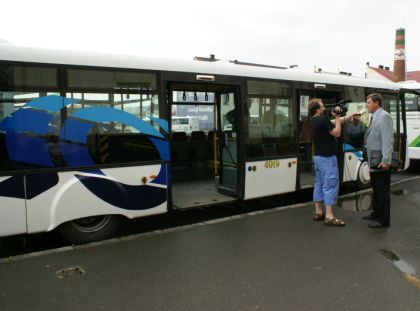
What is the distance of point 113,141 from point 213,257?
1933 mm

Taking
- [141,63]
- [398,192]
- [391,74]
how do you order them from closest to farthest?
[141,63] < [398,192] < [391,74]

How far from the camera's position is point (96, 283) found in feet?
13.4

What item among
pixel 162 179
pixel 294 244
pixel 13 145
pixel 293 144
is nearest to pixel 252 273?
pixel 294 244

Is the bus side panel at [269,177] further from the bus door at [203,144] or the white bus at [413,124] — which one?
the white bus at [413,124]

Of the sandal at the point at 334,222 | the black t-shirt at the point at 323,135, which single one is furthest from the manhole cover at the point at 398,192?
the black t-shirt at the point at 323,135

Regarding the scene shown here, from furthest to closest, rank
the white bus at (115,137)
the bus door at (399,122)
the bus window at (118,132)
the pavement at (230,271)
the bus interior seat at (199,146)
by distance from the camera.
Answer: the bus door at (399,122)
the bus interior seat at (199,146)
the bus window at (118,132)
the white bus at (115,137)
the pavement at (230,271)

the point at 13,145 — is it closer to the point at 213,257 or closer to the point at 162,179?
the point at 162,179

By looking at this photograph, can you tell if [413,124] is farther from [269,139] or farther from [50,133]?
[50,133]

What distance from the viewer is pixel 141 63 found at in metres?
5.53

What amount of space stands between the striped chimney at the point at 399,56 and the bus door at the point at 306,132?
4715cm

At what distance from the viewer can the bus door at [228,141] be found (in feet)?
22.6

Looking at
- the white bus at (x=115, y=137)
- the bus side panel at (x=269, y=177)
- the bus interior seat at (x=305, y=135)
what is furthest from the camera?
the bus interior seat at (x=305, y=135)

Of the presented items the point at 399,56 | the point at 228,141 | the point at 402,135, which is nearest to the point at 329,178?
the point at 228,141

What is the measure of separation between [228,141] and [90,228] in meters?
2.86
